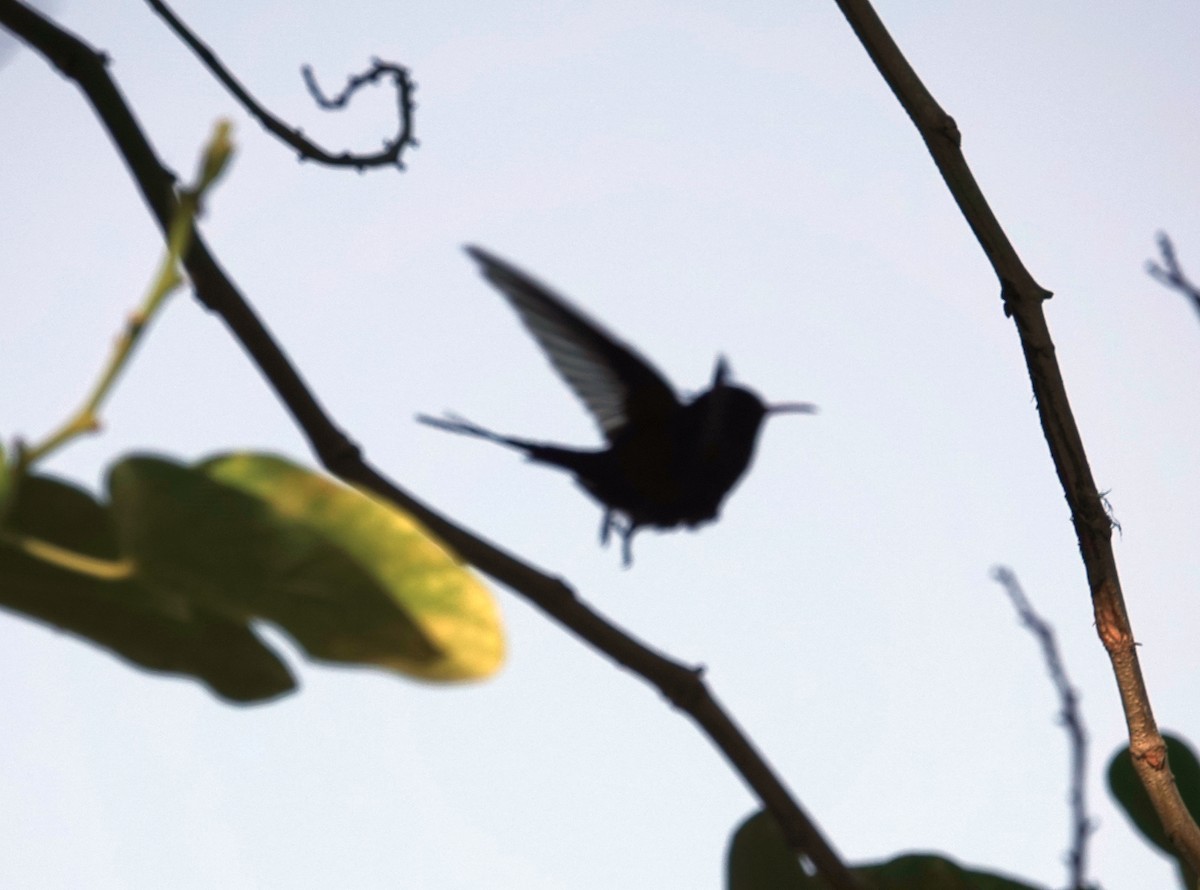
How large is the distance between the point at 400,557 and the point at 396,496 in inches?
10.5

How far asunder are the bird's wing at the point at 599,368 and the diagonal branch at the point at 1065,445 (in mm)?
1060

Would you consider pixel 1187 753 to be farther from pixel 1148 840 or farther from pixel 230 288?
pixel 230 288

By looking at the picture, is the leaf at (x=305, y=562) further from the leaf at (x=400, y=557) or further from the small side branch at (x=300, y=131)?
the small side branch at (x=300, y=131)

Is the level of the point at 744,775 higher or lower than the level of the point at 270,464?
lower

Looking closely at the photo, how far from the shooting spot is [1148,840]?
4.57ft

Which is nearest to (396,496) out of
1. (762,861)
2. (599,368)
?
(762,861)

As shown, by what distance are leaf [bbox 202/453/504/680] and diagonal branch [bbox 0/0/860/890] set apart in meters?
0.19

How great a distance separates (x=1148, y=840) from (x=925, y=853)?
0.46 m

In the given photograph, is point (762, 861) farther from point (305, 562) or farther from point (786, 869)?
point (305, 562)

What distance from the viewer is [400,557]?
0.70 metres

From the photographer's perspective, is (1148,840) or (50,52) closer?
(50,52)

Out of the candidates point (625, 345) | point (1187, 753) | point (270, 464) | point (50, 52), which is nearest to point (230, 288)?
point (50, 52)

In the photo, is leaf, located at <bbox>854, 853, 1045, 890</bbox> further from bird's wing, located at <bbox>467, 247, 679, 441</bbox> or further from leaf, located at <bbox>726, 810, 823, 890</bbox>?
bird's wing, located at <bbox>467, 247, 679, 441</bbox>

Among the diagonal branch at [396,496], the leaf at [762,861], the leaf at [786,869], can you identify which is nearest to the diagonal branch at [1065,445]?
the leaf at [786,869]
